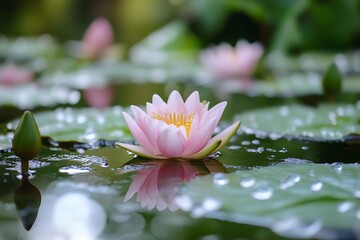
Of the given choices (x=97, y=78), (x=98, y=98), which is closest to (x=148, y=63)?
(x=97, y=78)

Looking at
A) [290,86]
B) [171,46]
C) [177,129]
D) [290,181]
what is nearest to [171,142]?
[177,129]

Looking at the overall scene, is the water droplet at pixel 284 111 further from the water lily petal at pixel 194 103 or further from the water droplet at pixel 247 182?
the water droplet at pixel 247 182

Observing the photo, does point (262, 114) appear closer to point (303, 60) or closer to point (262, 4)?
point (303, 60)

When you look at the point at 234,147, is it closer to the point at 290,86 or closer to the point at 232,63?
the point at 290,86

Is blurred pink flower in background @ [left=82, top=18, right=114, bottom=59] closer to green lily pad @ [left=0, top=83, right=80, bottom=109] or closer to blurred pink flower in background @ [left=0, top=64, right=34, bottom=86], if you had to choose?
blurred pink flower in background @ [left=0, top=64, right=34, bottom=86]

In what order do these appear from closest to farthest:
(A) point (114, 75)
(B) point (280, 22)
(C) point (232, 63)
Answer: (C) point (232, 63), (A) point (114, 75), (B) point (280, 22)

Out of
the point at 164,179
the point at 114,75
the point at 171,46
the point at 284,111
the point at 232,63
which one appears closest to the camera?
the point at 164,179

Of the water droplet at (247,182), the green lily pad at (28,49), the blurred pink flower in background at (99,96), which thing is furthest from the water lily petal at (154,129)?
the green lily pad at (28,49)

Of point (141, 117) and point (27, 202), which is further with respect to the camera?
point (141, 117)
